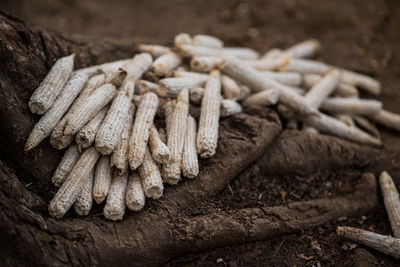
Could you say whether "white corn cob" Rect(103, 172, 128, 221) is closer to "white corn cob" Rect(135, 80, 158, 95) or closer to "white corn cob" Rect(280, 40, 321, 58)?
"white corn cob" Rect(135, 80, 158, 95)

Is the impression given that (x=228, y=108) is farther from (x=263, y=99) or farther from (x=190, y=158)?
(x=190, y=158)

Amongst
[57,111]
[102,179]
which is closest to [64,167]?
[102,179]

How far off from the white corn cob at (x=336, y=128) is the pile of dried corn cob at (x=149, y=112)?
2 centimetres

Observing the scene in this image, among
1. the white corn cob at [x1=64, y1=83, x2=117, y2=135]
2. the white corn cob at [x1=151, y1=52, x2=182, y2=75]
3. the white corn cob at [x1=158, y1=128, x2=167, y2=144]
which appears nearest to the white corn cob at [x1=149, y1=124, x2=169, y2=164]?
the white corn cob at [x1=158, y1=128, x2=167, y2=144]

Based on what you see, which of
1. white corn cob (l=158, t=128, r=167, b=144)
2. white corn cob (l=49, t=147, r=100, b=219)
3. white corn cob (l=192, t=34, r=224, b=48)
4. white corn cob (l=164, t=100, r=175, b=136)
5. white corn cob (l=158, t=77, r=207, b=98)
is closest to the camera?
white corn cob (l=49, t=147, r=100, b=219)

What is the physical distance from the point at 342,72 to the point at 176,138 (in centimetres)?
408

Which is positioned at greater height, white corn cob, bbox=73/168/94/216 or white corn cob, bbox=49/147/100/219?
white corn cob, bbox=49/147/100/219

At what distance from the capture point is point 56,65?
4.29 metres

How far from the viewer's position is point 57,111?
394 cm

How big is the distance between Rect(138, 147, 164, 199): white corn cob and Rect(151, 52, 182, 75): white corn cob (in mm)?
1613

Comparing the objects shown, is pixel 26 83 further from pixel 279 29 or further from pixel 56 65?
pixel 279 29

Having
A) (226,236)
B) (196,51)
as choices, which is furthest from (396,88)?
(226,236)

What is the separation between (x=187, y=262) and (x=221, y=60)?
3.00 metres

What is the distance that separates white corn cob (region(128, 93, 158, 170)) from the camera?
3.84 m
